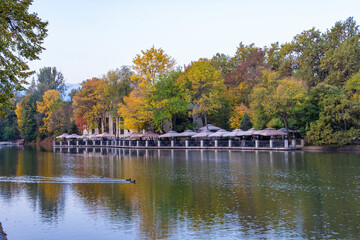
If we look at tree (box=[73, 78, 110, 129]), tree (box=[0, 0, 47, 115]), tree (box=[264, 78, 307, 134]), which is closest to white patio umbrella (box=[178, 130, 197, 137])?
tree (box=[264, 78, 307, 134])

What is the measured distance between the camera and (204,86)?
Result: 54.8 metres

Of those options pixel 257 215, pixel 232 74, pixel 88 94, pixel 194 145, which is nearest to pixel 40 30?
pixel 257 215

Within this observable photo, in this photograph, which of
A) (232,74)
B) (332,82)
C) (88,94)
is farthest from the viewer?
(88,94)

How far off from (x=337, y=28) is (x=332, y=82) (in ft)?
31.6

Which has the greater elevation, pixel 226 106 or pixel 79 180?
pixel 226 106

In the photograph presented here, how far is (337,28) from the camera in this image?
52.8m

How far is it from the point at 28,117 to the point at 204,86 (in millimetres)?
55814

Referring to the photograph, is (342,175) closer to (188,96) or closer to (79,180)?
(79,180)

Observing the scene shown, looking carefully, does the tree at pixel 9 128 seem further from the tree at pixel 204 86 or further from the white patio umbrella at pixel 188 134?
the tree at pixel 204 86

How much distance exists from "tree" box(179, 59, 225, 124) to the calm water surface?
30.5 m

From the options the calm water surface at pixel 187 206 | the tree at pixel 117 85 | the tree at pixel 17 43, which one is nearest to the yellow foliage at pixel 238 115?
the tree at pixel 117 85

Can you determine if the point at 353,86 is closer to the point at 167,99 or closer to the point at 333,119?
the point at 333,119

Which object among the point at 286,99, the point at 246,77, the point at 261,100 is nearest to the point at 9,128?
the point at 246,77

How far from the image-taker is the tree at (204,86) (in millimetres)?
52844
